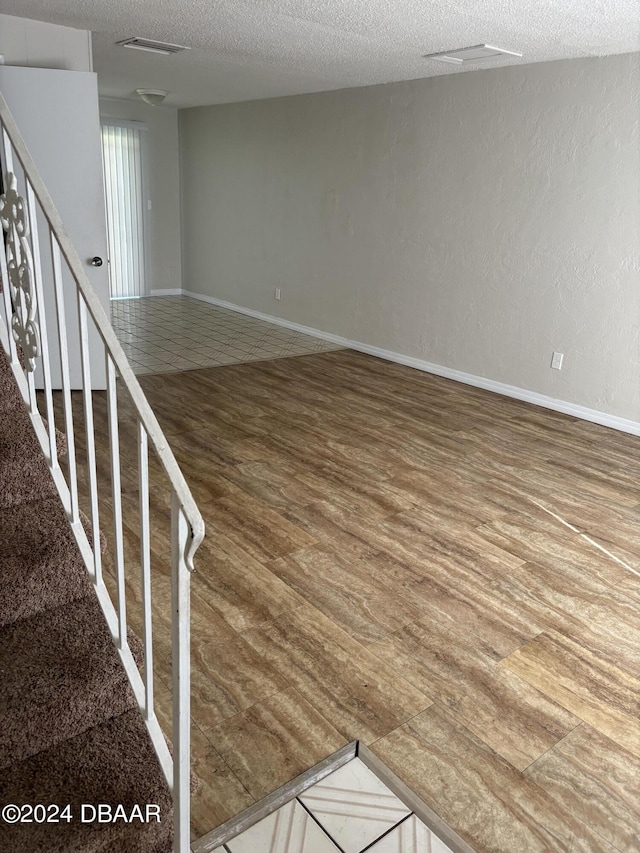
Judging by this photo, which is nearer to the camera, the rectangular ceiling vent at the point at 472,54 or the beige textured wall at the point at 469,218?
the rectangular ceiling vent at the point at 472,54

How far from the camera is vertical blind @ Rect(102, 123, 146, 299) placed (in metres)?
8.38

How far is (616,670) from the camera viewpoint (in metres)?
2.26

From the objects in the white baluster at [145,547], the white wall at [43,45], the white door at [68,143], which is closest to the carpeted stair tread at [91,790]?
the white baluster at [145,547]

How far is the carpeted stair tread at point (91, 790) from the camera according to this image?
4.36ft

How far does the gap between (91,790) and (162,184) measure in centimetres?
853

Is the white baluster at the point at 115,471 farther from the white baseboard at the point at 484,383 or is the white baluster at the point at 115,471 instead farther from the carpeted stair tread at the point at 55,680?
the white baseboard at the point at 484,383

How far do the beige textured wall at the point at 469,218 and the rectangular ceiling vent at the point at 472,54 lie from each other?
374mm

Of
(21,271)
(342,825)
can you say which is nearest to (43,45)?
(21,271)

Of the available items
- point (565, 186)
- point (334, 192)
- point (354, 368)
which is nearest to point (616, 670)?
point (565, 186)

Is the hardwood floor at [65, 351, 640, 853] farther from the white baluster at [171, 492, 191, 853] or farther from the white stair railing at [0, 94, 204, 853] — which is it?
the white stair railing at [0, 94, 204, 853]

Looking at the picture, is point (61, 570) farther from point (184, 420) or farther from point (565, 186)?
point (565, 186)

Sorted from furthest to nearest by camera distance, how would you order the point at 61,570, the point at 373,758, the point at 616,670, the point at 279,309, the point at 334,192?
the point at 279,309
the point at 334,192
the point at 616,670
the point at 373,758
the point at 61,570

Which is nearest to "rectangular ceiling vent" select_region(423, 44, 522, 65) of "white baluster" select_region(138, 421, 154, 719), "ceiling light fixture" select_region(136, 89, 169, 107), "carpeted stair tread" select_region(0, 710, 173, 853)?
"ceiling light fixture" select_region(136, 89, 169, 107)

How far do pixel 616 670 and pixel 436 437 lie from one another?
87.9 inches
